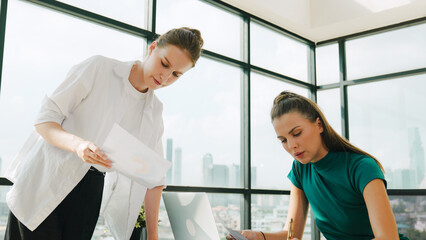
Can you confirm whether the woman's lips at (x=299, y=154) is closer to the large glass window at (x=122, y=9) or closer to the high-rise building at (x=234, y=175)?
the large glass window at (x=122, y=9)

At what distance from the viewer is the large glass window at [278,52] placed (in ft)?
13.3

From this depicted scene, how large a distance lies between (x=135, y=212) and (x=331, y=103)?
3554 mm

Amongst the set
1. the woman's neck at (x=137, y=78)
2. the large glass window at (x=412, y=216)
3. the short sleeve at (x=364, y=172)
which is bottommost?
the large glass window at (x=412, y=216)

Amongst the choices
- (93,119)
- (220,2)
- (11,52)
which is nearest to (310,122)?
(93,119)

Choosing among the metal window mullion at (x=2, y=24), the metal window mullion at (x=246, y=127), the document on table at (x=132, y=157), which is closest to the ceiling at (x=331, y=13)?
the metal window mullion at (x=246, y=127)

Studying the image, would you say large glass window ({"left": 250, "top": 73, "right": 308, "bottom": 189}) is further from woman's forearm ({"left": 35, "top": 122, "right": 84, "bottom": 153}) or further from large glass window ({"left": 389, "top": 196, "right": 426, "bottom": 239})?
woman's forearm ({"left": 35, "top": 122, "right": 84, "bottom": 153})

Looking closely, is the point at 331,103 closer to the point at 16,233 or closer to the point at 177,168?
the point at 177,168

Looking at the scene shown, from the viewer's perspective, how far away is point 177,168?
3086mm

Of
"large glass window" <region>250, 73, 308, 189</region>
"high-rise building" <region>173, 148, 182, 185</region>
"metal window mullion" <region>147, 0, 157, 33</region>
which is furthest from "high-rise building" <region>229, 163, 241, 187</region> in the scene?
"metal window mullion" <region>147, 0, 157, 33</region>

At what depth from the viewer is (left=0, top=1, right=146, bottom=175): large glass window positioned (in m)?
2.28

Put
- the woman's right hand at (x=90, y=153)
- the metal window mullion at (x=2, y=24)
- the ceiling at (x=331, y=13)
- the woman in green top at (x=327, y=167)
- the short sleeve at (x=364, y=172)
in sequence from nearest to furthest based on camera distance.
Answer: the woman's right hand at (x=90, y=153)
the short sleeve at (x=364, y=172)
the woman in green top at (x=327, y=167)
the metal window mullion at (x=2, y=24)
the ceiling at (x=331, y=13)

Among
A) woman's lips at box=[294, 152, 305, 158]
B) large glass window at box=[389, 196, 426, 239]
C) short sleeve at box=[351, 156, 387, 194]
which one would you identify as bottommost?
large glass window at box=[389, 196, 426, 239]

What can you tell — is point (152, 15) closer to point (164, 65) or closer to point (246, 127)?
point (246, 127)

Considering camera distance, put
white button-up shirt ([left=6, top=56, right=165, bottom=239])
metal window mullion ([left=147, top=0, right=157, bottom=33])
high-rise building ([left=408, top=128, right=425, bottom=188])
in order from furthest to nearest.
Result: high-rise building ([left=408, top=128, right=425, bottom=188]) < metal window mullion ([left=147, top=0, right=157, bottom=33]) < white button-up shirt ([left=6, top=56, right=165, bottom=239])
